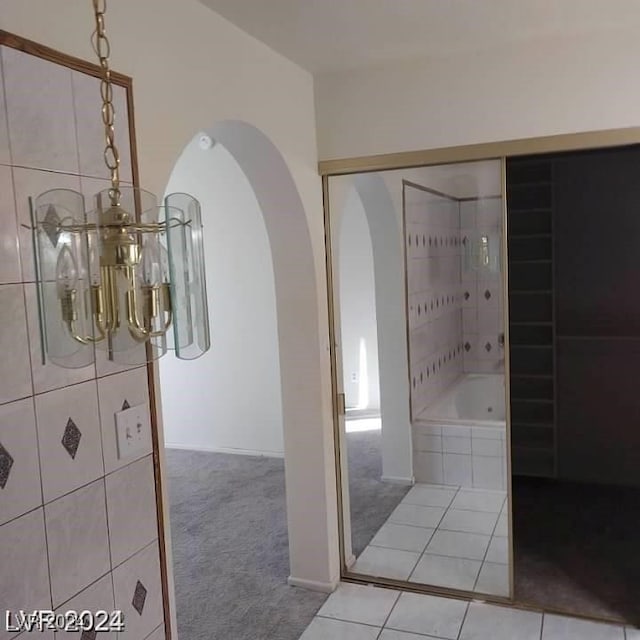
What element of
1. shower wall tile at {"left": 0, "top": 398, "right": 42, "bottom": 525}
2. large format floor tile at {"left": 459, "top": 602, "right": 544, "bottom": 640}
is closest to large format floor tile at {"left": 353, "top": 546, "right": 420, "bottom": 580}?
large format floor tile at {"left": 459, "top": 602, "right": 544, "bottom": 640}

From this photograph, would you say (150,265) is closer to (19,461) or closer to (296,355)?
(19,461)

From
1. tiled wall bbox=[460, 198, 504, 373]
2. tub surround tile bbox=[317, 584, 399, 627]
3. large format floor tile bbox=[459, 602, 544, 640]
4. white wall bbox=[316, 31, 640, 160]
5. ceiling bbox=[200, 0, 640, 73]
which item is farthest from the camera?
tiled wall bbox=[460, 198, 504, 373]

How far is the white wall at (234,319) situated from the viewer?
500cm

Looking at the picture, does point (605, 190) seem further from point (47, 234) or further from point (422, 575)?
point (47, 234)

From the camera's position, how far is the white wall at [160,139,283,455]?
5.00m

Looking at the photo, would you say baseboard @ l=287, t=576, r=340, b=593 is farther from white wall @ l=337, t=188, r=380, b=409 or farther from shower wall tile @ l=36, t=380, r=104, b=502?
white wall @ l=337, t=188, r=380, b=409

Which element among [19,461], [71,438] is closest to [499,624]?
[71,438]

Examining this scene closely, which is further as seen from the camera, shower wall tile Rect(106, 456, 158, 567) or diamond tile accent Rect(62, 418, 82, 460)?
shower wall tile Rect(106, 456, 158, 567)

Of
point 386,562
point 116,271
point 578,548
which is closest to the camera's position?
A: point 116,271

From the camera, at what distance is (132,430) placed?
5.85 feet

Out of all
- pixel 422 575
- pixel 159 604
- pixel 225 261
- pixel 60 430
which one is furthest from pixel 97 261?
pixel 225 261

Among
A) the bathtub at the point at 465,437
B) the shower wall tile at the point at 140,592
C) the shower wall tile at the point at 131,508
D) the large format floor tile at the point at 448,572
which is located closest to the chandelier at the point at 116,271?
the shower wall tile at the point at 131,508

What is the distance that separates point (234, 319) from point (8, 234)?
3.72 m

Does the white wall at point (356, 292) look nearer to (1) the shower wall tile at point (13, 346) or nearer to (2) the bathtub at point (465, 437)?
(2) the bathtub at point (465, 437)
